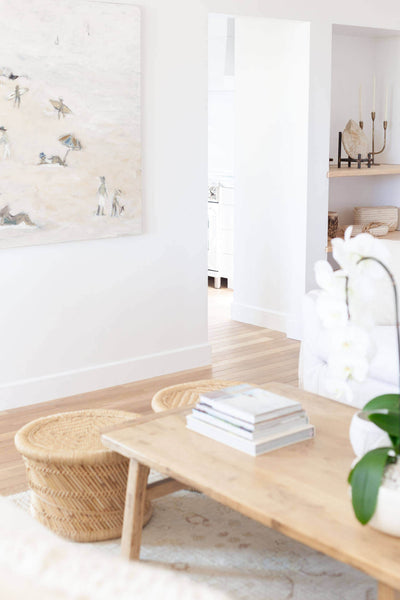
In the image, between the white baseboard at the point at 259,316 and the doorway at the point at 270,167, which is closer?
the doorway at the point at 270,167

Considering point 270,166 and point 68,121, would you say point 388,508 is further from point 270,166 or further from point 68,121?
point 270,166

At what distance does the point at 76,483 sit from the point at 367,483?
1069mm

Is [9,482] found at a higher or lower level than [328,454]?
lower

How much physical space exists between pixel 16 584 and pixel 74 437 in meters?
1.96

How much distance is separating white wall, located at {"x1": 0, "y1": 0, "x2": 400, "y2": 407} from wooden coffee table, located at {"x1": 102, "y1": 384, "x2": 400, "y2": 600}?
5.18 ft

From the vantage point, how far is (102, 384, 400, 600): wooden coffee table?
1.66 metres

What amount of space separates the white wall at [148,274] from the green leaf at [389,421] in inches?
94.3

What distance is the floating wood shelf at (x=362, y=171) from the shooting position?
5.18 m

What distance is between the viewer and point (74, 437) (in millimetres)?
2590

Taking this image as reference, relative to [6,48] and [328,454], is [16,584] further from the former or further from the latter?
[6,48]

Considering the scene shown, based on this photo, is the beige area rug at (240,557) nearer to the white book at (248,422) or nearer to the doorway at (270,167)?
the white book at (248,422)

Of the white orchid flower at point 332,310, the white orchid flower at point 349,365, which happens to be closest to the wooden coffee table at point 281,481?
the white orchid flower at point 349,365

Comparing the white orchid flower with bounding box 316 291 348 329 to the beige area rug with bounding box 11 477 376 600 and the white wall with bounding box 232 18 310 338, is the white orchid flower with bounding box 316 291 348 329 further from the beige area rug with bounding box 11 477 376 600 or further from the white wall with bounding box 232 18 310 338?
the white wall with bounding box 232 18 310 338

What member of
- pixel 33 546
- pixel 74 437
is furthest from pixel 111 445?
pixel 33 546
